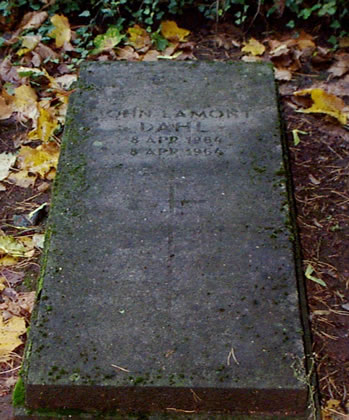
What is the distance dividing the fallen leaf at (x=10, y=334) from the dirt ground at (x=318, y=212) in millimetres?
33

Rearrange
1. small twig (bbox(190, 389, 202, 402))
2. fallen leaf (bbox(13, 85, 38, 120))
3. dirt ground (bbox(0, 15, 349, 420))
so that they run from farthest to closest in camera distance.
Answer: fallen leaf (bbox(13, 85, 38, 120)), dirt ground (bbox(0, 15, 349, 420)), small twig (bbox(190, 389, 202, 402))

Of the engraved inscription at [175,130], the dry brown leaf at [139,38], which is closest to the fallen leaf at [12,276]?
the engraved inscription at [175,130]

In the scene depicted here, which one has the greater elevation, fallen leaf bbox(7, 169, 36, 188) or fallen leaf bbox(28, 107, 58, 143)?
fallen leaf bbox(28, 107, 58, 143)

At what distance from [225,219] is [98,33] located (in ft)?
7.27

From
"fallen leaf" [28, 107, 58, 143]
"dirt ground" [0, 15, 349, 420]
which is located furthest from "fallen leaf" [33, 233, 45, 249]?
"fallen leaf" [28, 107, 58, 143]

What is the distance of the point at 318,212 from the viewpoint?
→ 11.1ft

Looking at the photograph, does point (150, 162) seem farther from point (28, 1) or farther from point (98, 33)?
point (28, 1)

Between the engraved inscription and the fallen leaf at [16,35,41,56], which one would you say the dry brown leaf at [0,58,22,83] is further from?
the engraved inscription

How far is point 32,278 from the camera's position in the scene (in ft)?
10.2

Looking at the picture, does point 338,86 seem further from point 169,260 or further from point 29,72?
point 169,260

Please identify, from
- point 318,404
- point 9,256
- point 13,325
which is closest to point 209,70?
point 9,256

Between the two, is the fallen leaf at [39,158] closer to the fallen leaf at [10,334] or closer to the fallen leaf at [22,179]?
the fallen leaf at [22,179]

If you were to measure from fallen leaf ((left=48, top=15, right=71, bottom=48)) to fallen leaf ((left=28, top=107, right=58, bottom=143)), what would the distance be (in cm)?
76

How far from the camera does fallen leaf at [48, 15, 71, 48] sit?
176 inches
